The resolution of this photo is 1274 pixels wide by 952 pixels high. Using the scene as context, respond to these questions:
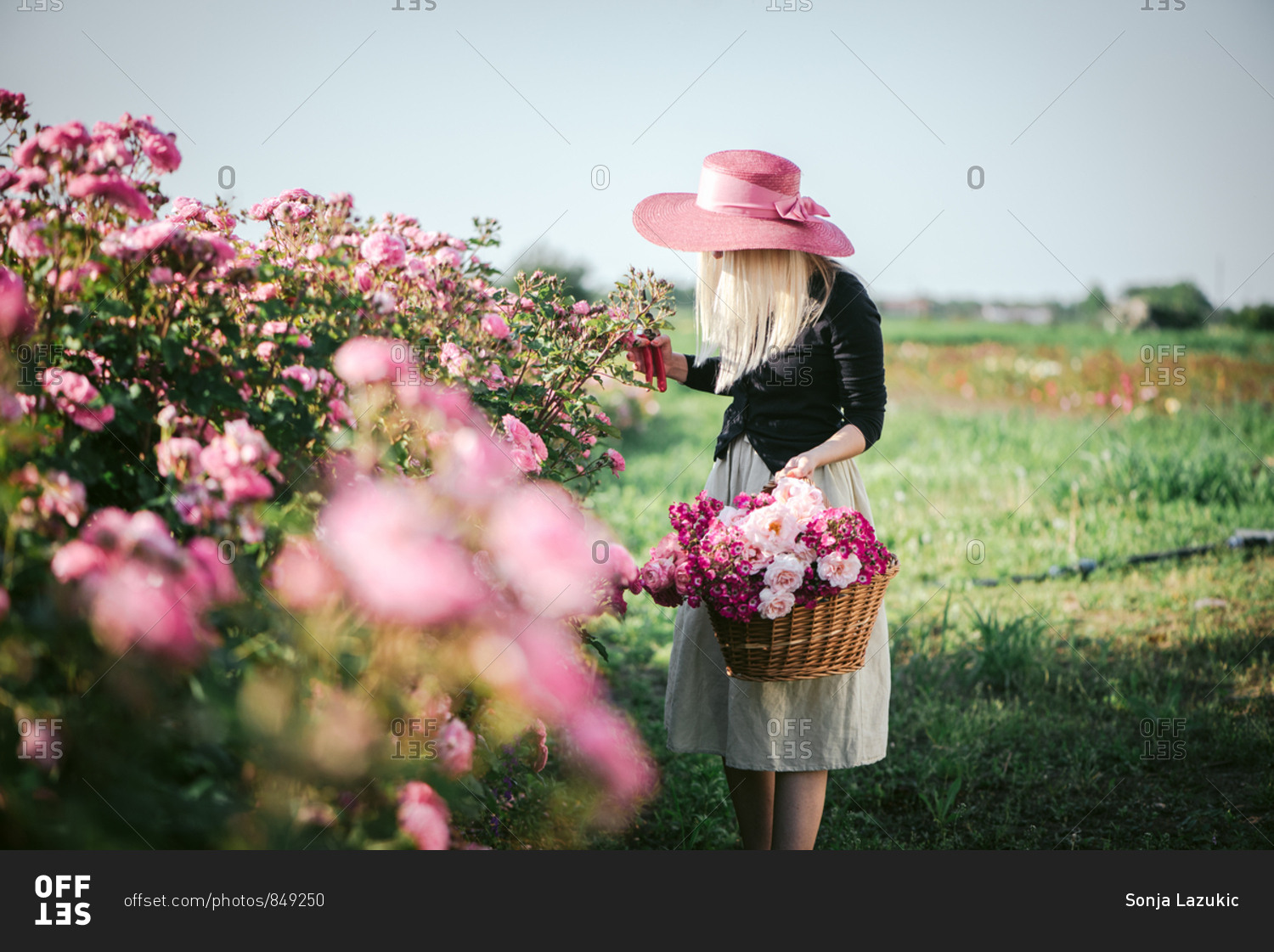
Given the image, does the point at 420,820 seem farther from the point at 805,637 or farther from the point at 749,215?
the point at 749,215

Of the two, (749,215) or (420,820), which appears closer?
(420,820)

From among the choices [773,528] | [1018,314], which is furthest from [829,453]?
[1018,314]

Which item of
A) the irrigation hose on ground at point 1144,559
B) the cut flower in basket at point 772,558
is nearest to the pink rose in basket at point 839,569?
the cut flower in basket at point 772,558

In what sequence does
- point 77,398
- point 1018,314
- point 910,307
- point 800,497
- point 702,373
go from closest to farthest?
1. point 77,398
2. point 800,497
3. point 702,373
4. point 1018,314
5. point 910,307

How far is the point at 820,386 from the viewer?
220 centimetres

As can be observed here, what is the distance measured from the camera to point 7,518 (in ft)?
4.60

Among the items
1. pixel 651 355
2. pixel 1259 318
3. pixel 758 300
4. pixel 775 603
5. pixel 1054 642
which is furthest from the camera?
pixel 1259 318

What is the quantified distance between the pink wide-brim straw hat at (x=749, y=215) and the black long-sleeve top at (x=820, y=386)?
0.13 m

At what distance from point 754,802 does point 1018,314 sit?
1436 centimetres

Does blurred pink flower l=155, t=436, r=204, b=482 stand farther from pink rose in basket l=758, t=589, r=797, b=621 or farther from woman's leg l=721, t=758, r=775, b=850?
woman's leg l=721, t=758, r=775, b=850

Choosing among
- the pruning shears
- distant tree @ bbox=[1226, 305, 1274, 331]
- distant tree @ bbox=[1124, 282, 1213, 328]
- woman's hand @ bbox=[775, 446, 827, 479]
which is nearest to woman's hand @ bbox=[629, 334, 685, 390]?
the pruning shears

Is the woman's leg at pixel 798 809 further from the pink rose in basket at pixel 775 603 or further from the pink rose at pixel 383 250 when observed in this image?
the pink rose at pixel 383 250

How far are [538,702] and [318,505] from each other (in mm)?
544

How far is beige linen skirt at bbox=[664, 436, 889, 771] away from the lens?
2098mm
